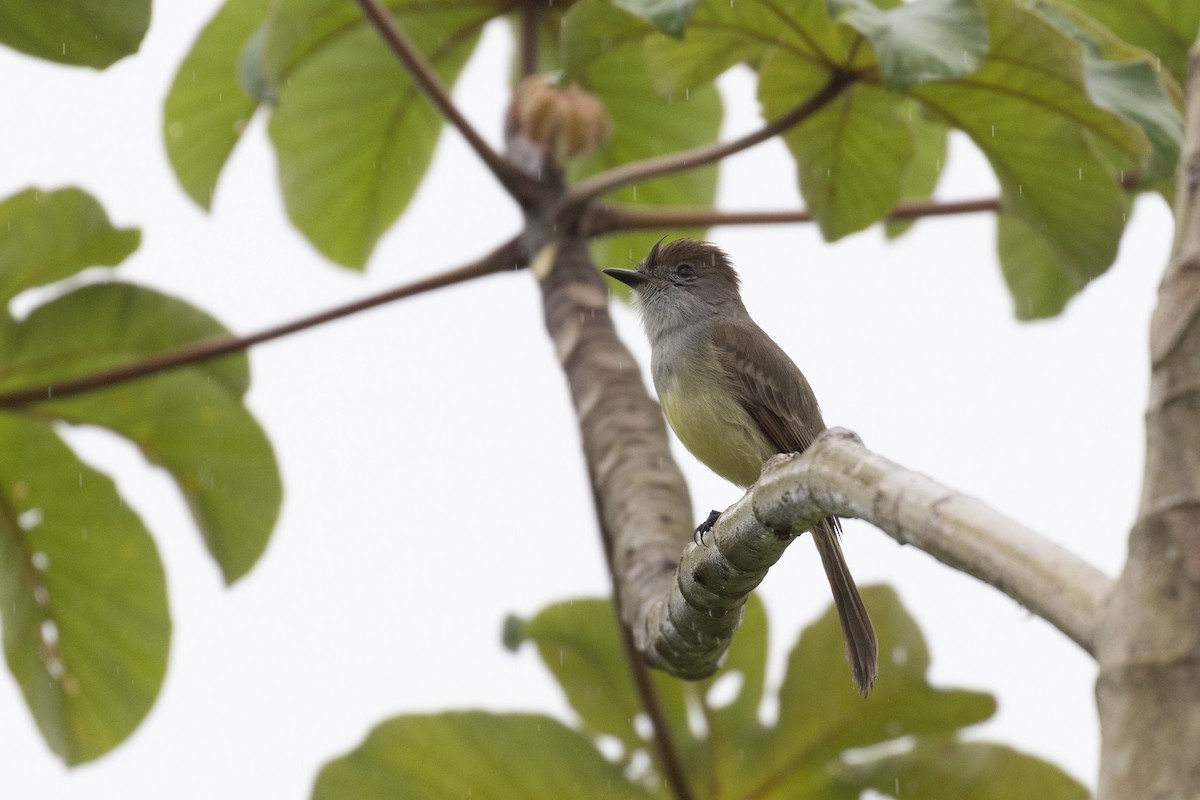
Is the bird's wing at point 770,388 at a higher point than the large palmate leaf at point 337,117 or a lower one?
lower

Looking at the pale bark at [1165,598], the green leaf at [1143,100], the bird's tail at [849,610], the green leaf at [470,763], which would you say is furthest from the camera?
the green leaf at [470,763]

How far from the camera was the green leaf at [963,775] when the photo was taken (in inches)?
134

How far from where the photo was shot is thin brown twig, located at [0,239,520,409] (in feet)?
12.5

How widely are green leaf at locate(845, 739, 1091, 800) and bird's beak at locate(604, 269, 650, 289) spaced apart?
1.66 meters

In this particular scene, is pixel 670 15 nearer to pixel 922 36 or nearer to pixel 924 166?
pixel 922 36

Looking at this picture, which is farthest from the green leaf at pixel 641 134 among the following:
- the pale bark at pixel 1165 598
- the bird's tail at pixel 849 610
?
the pale bark at pixel 1165 598

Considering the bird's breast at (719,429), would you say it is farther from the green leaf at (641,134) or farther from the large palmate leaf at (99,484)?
the large palmate leaf at (99,484)

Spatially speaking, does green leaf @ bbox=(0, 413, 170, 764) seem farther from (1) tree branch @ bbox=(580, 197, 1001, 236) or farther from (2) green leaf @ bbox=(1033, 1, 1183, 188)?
(2) green leaf @ bbox=(1033, 1, 1183, 188)

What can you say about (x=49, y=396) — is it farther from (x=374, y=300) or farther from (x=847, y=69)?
(x=847, y=69)

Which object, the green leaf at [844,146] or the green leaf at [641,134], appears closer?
the green leaf at [844,146]

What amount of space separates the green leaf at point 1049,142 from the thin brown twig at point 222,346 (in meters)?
1.37

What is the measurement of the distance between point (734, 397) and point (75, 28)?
1919 mm

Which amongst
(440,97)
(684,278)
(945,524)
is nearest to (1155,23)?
(684,278)

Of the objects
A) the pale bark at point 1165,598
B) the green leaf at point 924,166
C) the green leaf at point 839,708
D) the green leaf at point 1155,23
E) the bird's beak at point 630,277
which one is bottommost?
the pale bark at point 1165,598
